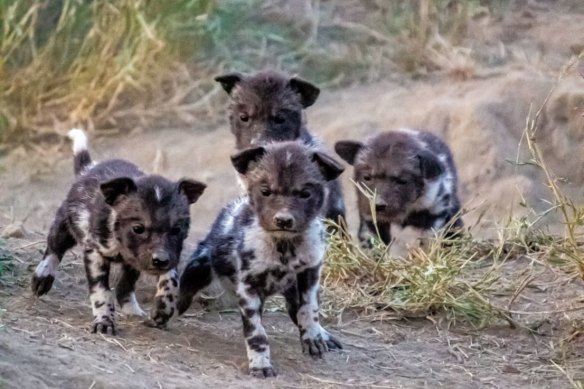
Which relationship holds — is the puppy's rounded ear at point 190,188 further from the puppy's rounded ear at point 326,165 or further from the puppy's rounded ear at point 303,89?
the puppy's rounded ear at point 303,89

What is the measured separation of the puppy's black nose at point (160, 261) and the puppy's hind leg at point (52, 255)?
0.97 metres

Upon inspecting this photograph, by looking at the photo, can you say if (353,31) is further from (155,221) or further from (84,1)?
(155,221)

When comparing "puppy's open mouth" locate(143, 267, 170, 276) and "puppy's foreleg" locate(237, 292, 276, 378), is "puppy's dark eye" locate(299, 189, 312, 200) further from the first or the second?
"puppy's open mouth" locate(143, 267, 170, 276)

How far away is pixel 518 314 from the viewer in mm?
7078

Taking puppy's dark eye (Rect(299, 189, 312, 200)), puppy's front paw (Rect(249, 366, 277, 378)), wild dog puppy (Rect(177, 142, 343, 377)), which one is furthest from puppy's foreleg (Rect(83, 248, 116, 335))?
puppy's dark eye (Rect(299, 189, 312, 200))

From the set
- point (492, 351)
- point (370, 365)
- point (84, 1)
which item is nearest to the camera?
point (370, 365)

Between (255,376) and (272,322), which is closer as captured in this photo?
(255,376)

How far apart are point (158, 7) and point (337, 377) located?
20.9 feet

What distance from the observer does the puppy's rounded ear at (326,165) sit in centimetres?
599

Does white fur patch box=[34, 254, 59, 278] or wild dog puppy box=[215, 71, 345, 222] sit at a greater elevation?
wild dog puppy box=[215, 71, 345, 222]

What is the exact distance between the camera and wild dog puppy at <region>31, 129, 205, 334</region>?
597 cm

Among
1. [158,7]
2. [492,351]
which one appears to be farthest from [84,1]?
[492,351]

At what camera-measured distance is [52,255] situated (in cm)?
680

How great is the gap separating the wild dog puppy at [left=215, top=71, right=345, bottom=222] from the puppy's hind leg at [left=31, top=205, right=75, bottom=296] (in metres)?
1.28
